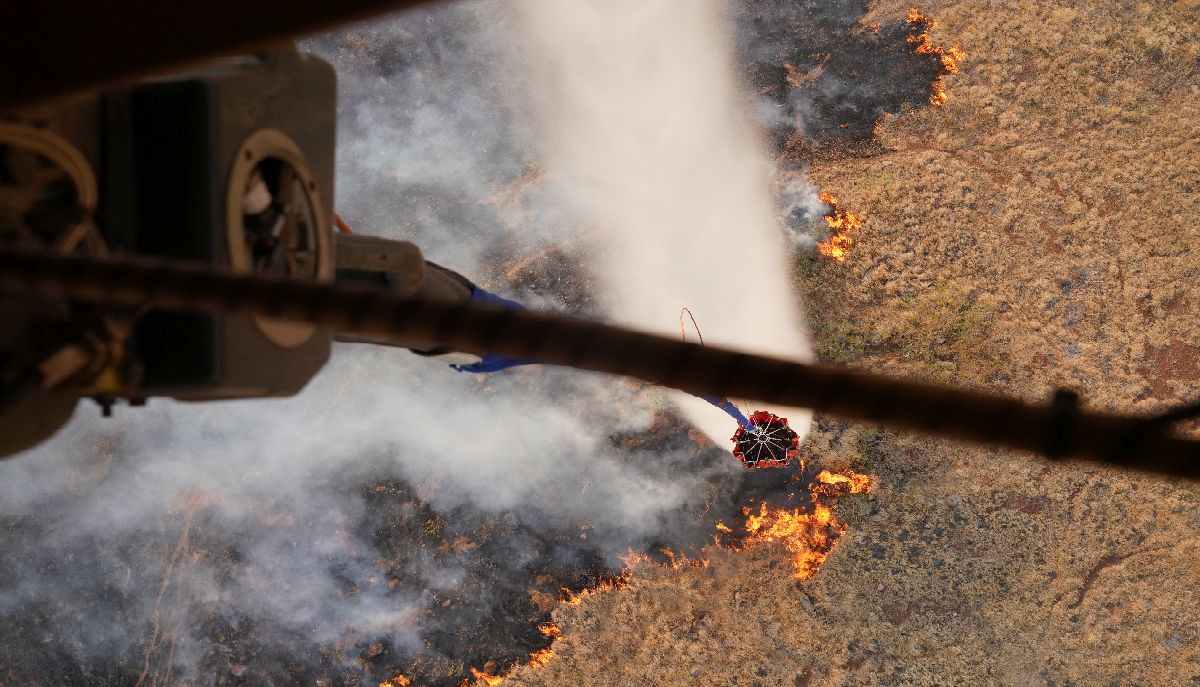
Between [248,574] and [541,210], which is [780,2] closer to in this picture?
[541,210]

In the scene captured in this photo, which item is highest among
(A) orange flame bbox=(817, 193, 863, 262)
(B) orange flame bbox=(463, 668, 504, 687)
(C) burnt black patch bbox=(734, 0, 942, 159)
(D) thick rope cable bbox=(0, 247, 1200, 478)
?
(C) burnt black patch bbox=(734, 0, 942, 159)

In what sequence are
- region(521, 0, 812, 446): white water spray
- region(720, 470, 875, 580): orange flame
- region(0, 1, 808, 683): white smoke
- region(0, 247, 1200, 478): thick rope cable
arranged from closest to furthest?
1. region(0, 247, 1200, 478): thick rope cable
2. region(720, 470, 875, 580): orange flame
3. region(0, 1, 808, 683): white smoke
4. region(521, 0, 812, 446): white water spray

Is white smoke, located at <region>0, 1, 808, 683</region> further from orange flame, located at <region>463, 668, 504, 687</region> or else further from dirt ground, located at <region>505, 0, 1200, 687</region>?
dirt ground, located at <region>505, 0, 1200, 687</region>

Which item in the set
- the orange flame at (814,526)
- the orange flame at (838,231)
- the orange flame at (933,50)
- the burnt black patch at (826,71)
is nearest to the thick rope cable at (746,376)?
the orange flame at (814,526)

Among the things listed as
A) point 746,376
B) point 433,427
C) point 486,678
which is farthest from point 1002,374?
point 746,376

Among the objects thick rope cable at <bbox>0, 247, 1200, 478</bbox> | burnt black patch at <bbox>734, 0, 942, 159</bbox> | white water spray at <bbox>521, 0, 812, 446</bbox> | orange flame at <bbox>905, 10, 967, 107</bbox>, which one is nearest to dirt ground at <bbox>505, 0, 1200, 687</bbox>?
orange flame at <bbox>905, 10, 967, 107</bbox>

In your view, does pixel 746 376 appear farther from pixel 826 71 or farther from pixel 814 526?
pixel 826 71

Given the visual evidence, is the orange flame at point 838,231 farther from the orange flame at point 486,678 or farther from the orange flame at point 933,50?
the orange flame at point 486,678

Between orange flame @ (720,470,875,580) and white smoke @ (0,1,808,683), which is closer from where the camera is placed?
orange flame @ (720,470,875,580)
